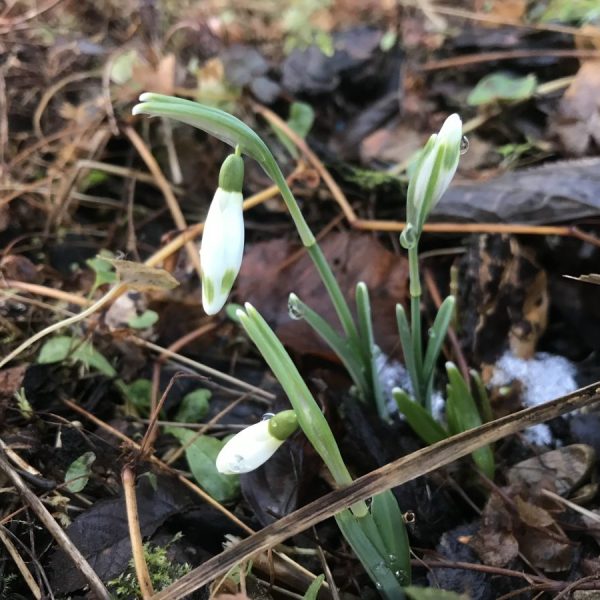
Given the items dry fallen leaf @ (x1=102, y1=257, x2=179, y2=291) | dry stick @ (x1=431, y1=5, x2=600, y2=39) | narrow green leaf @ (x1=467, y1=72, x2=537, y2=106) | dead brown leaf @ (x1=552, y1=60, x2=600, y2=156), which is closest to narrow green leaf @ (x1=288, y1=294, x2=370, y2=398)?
dry fallen leaf @ (x1=102, y1=257, x2=179, y2=291)

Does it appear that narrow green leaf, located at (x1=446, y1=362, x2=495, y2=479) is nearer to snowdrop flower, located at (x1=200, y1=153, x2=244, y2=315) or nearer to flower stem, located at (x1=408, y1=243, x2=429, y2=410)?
flower stem, located at (x1=408, y1=243, x2=429, y2=410)

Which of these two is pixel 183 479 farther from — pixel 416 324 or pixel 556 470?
pixel 556 470

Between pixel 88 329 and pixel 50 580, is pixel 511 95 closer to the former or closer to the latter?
pixel 88 329

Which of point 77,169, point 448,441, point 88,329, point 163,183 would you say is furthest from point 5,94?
→ point 448,441

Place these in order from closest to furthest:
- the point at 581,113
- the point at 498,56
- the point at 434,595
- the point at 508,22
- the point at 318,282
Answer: the point at 434,595 → the point at 318,282 → the point at 581,113 → the point at 498,56 → the point at 508,22

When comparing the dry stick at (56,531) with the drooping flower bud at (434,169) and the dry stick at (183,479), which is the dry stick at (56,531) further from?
the drooping flower bud at (434,169)

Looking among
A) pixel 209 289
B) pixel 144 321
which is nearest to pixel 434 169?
pixel 209 289
